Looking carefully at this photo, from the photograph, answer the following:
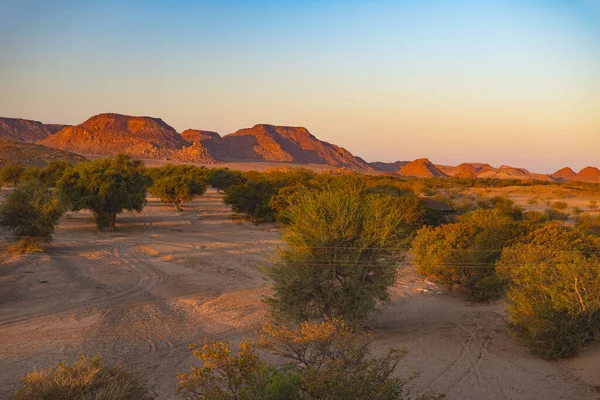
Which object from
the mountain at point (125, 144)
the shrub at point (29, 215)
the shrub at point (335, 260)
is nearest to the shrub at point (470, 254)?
the shrub at point (335, 260)

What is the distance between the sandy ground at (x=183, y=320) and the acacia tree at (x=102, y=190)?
5.04 m

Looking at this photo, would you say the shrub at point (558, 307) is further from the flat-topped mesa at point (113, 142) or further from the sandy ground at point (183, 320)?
the flat-topped mesa at point (113, 142)

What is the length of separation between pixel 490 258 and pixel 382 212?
7412 mm

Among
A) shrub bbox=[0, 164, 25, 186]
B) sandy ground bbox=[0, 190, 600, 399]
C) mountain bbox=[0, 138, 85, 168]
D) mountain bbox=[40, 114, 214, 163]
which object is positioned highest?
mountain bbox=[40, 114, 214, 163]

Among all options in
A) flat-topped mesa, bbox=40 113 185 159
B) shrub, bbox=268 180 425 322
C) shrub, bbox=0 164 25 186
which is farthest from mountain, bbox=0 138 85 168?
shrub, bbox=268 180 425 322

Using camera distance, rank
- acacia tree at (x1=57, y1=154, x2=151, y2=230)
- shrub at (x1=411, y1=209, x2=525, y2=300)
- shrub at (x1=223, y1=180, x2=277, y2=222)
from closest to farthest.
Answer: shrub at (x1=411, y1=209, x2=525, y2=300) < acacia tree at (x1=57, y1=154, x2=151, y2=230) < shrub at (x1=223, y1=180, x2=277, y2=222)

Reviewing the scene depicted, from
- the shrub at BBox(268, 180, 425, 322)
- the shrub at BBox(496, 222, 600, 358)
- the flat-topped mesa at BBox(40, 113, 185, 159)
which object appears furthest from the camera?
the flat-topped mesa at BBox(40, 113, 185, 159)

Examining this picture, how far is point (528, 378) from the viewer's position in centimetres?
1136

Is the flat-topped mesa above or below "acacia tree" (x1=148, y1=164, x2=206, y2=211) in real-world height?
above

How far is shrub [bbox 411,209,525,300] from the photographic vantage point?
1889cm

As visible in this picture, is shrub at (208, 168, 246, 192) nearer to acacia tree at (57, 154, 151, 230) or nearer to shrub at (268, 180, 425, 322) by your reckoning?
acacia tree at (57, 154, 151, 230)

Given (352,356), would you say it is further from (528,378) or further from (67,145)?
(67,145)

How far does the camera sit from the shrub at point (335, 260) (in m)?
13.8

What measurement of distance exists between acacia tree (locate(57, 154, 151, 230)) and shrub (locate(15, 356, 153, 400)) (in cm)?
2852
